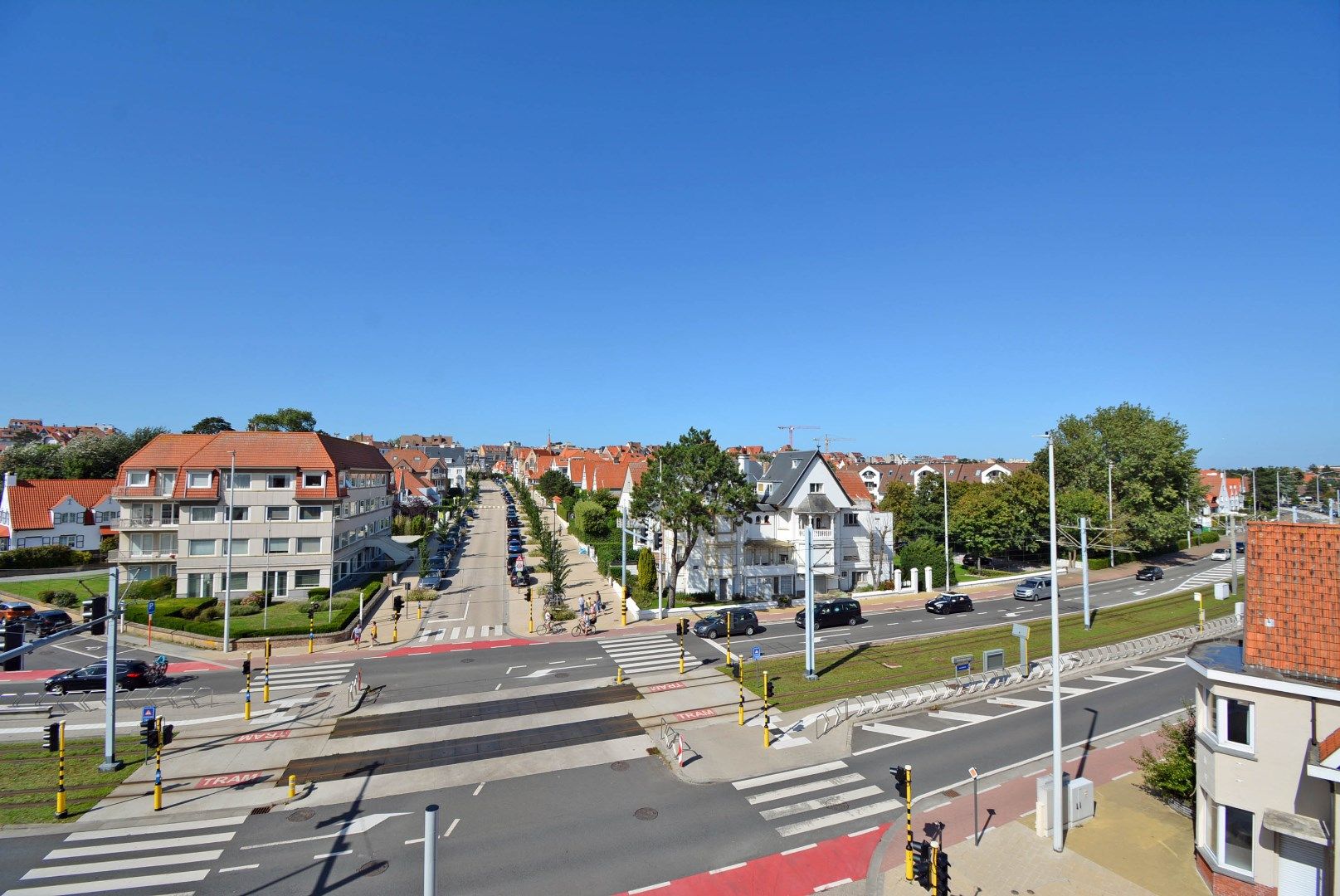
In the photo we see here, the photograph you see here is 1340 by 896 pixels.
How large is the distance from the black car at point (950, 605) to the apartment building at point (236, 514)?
136 feet

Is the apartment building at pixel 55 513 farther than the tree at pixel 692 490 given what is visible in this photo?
Yes

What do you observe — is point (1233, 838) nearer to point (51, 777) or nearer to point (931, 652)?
point (931, 652)

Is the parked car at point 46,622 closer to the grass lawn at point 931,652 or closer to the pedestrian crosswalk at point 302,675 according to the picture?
the pedestrian crosswalk at point 302,675

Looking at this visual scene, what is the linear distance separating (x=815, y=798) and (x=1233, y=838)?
9.05 meters

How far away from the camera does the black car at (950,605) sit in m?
44.1

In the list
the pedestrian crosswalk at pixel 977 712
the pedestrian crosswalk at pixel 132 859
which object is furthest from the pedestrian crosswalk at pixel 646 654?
the pedestrian crosswalk at pixel 132 859

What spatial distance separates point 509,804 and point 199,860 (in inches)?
277

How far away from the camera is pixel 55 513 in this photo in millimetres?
59844

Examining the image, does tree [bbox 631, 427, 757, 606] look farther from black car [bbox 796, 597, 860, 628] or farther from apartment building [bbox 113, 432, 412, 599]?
apartment building [bbox 113, 432, 412, 599]

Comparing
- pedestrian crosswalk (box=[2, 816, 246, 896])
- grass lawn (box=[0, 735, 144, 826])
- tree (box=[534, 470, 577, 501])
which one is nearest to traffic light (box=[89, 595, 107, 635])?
grass lawn (box=[0, 735, 144, 826])

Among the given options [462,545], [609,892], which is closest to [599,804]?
[609,892]

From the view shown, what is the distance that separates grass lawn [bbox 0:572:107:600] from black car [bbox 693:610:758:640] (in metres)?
41.8

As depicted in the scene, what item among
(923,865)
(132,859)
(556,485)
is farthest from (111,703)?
(556,485)

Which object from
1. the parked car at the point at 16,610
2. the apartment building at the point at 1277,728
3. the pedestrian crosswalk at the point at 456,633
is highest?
the apartment building at the point at 1277,728
